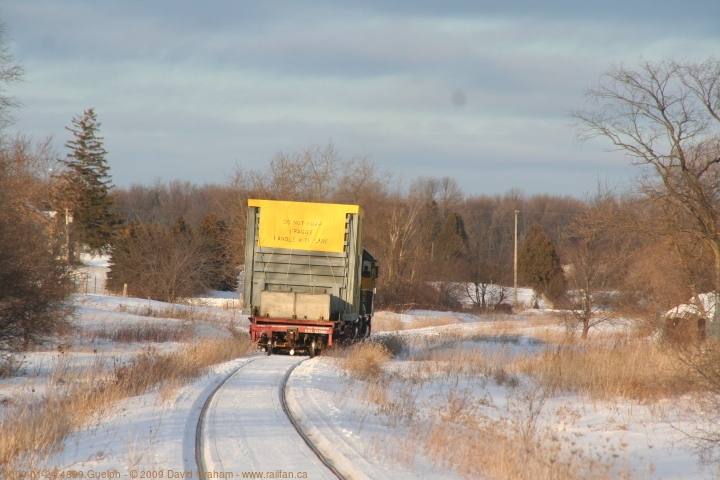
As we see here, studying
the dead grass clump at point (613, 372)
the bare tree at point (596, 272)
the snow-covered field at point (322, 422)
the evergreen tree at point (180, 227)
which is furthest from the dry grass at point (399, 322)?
the evergreen tree at point (180, 227)

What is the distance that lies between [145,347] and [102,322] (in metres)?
4.69

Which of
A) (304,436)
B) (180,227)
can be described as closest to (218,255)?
(180,227)

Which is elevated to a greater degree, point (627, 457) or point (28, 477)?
point (28, 477)

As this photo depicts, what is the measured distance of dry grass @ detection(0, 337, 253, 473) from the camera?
21.6 feet

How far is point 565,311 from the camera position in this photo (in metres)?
27.2

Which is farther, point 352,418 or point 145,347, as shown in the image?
point 145,347

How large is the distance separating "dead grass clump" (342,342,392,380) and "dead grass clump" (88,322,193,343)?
8286 mm

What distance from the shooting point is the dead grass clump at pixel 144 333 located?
2106cm

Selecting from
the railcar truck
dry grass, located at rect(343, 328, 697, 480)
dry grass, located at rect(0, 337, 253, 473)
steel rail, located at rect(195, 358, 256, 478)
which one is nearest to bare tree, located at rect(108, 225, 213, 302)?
the railcar truck

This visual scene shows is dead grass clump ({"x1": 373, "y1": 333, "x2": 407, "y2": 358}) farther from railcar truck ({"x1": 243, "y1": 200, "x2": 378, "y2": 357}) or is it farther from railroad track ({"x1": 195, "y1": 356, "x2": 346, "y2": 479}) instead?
railroad track ({"x1": 195, "y1": 356, "x2": 346, "y2": 479})

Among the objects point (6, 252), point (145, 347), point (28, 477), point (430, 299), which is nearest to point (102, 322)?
point (145, 347)

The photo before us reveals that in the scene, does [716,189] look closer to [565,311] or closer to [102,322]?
[565,311]

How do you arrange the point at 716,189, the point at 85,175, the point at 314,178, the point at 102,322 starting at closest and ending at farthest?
the point at 716,189 < the point at 102,322 < the point at 314,178 < the point at 85,175

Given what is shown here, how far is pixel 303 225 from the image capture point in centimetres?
1744
